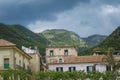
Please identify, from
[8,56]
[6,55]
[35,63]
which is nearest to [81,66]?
[35,63]

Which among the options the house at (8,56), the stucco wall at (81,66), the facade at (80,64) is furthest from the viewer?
the facade at (80,64)

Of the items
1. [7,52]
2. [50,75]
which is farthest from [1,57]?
[50,75]

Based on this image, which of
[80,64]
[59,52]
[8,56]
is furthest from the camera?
[59,52]

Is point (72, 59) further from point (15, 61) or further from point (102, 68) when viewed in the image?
point (15, 61)

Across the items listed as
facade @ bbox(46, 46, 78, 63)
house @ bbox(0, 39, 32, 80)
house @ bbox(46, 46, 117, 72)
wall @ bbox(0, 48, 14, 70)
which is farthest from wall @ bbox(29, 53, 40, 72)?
wall @ bbox(0, 48, 14, 70)

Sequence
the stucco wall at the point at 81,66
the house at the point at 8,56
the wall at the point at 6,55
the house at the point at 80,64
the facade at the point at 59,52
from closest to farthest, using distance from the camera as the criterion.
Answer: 1. the house at the point at 8,56
2. the wall at the point at 6,55
3. the stucco wall at the point at 81,66
4. the house at the point at 80,64
5. the facade at the point at 59,52

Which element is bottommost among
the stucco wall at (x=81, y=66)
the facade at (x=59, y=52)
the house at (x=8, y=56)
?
the stucco wall at (x=81, y=66)

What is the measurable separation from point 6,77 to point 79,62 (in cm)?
2694

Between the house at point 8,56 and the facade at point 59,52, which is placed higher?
the facade at point 59,52

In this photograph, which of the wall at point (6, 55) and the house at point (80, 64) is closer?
the wall at point (6, 55)

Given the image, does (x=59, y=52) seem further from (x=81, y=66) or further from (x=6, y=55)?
(x=6, y=55)

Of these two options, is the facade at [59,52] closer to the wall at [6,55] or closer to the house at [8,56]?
the house at [8,56]

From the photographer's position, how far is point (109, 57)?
81812 millimetres

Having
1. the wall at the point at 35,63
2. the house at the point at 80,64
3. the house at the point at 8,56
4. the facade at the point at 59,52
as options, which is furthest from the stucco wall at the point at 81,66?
the facade at the point at 59,52
